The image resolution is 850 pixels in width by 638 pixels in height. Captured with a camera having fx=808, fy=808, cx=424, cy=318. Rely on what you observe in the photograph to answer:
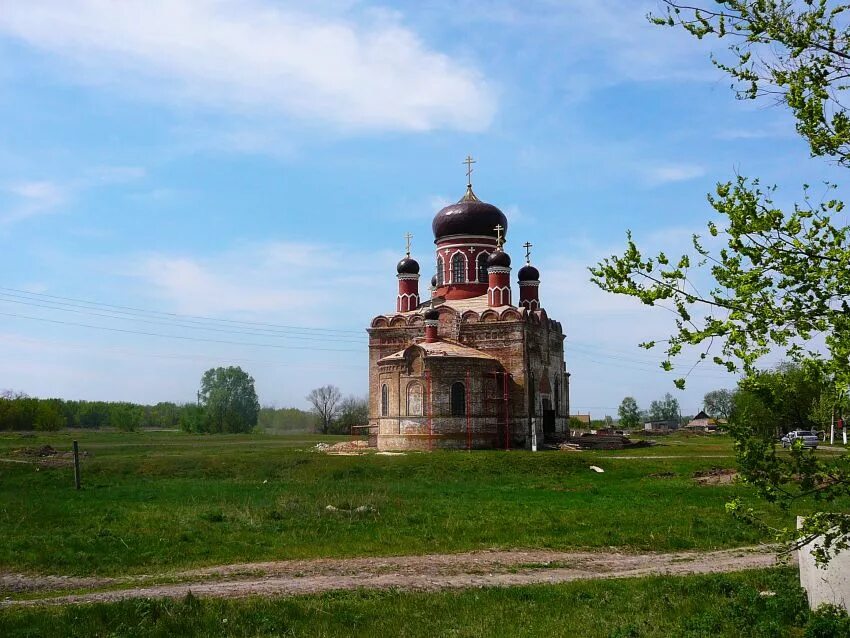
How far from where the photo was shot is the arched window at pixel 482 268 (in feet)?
160

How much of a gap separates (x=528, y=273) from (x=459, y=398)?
33.4ft

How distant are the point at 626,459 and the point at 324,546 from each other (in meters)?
23.2

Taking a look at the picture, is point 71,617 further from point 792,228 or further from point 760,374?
point 792,228

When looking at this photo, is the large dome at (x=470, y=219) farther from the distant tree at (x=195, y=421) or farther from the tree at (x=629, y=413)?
the tree at (x=629, y=413)

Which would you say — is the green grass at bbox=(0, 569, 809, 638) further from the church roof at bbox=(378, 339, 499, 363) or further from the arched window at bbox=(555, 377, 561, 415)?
the arched window at bbox=(555, 377, 561, 415)

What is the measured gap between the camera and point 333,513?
19406 millimetres

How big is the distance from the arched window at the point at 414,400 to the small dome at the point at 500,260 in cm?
891

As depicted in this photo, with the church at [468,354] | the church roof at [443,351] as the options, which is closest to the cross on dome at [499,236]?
the church at [468,354]

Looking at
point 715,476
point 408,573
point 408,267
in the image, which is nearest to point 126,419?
point 408,267

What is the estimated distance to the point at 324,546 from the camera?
1567 cm

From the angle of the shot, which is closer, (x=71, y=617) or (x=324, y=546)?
(x=71, y=617)

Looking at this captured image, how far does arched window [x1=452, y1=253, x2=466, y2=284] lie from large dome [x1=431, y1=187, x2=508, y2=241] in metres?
1.51

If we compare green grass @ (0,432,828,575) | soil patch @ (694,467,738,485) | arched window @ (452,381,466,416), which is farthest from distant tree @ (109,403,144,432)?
soil patch @ (694,467,738,485)

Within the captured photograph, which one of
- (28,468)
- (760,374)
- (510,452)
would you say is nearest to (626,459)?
(510,452)
